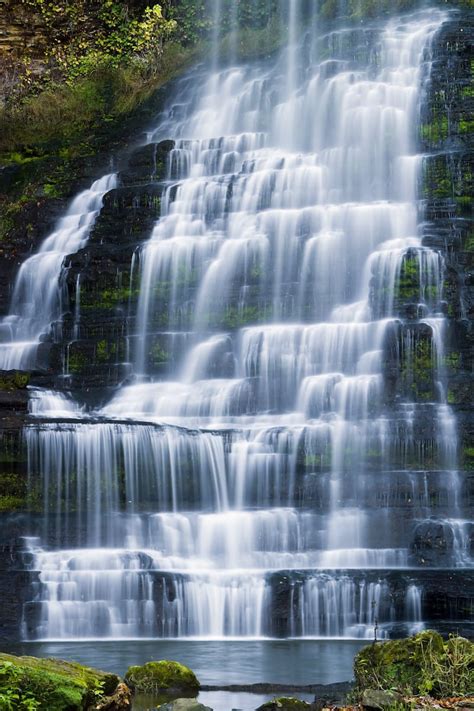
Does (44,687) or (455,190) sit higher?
(455,190)

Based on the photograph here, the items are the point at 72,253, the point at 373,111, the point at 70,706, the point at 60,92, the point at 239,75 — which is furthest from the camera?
the point at 60,92

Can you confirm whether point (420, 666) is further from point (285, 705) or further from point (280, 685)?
point (280, 685)

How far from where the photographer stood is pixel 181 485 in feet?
65.4

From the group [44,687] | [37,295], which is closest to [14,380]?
[37,295]

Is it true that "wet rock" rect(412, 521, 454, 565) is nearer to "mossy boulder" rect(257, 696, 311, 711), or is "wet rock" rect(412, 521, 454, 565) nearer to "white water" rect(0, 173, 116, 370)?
"mossy boulder" rect(257, 696, 311, 711)

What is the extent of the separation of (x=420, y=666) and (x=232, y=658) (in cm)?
473

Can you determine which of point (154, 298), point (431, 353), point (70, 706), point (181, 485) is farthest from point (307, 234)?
point (70, 706)

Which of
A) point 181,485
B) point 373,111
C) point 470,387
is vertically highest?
point 373,111

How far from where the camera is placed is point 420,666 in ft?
36.0

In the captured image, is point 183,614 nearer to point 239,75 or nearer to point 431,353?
point 431,353

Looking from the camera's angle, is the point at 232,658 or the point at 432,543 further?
the point at 432,543

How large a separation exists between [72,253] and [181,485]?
34.2 ft

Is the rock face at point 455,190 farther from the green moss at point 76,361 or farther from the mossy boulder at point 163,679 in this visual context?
the green moss at point 76,361

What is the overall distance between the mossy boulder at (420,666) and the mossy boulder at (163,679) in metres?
2.26
